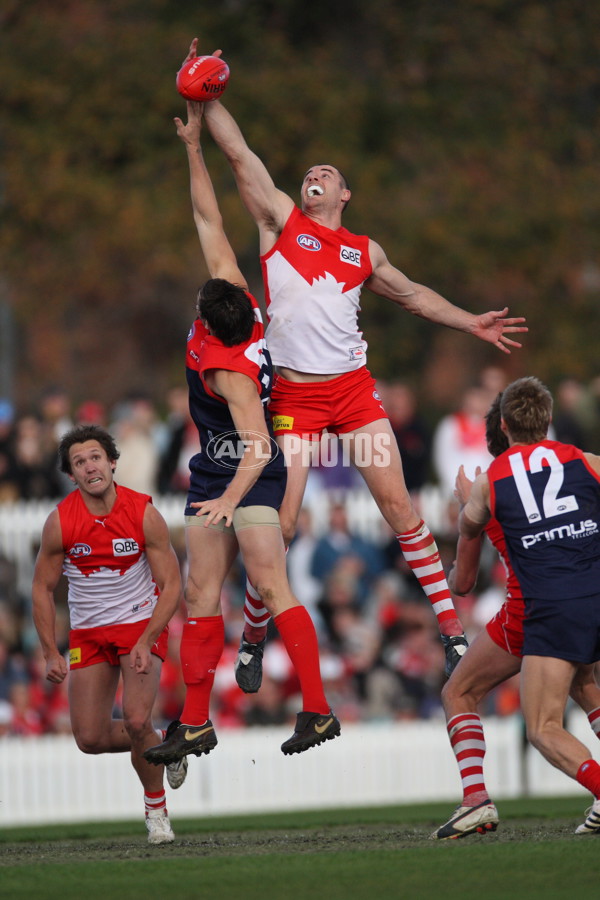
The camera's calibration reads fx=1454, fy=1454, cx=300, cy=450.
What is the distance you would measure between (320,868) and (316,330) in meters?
3.35

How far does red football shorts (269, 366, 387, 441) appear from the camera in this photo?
29.3 feet

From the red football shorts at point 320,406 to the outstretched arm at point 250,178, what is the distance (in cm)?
90

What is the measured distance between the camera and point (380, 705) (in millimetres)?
15016

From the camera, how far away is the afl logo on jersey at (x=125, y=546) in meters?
8.75

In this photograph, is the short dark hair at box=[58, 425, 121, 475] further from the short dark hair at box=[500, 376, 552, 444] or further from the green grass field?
the short dark hair at box=[500, 376, 552, 444]

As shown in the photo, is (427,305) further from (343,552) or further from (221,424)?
(343,552)

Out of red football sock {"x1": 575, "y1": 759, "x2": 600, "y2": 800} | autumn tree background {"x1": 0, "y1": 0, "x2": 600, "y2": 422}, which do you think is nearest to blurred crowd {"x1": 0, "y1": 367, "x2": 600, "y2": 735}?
red football sock {"x1": 575, "y1": 759, "x2": 600, "y2": 800}

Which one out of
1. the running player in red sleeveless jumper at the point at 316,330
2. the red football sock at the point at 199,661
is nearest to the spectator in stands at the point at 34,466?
the running player in red sleeveless jumper at the point at 316,330

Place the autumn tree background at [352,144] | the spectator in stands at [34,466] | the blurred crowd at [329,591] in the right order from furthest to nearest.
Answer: the autumn tree background at [352,144] < the spectator in stands at [34,466] < the blurred crowd at [329,591]

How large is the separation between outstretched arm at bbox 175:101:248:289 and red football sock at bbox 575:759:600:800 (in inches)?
134

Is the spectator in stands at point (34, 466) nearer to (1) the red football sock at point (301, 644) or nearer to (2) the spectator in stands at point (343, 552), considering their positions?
(2) the spectator in stands at point (343, 552)

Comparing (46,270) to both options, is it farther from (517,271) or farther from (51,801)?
(51,801)

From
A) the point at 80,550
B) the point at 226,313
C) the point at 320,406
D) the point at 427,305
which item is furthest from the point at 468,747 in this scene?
the point at 427,305

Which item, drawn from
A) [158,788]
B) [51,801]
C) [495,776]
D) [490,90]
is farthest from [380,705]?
[490,90]
